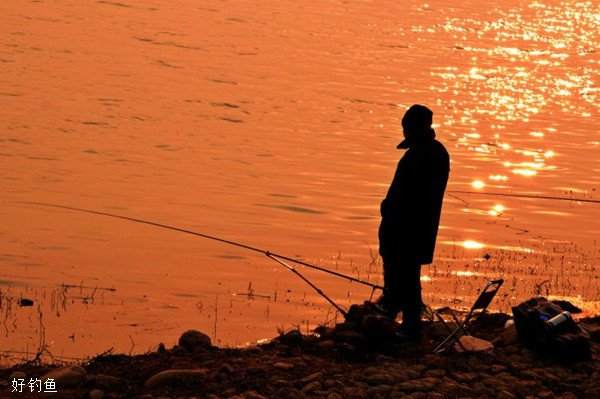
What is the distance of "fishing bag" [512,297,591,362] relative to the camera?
8.07 metres

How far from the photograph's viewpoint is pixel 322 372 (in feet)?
25.1

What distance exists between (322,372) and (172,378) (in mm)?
928

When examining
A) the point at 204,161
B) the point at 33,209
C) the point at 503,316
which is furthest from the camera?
the point at 204,161

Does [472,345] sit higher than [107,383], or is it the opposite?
[472,345]

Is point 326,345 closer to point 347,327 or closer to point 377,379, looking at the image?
point 347,327

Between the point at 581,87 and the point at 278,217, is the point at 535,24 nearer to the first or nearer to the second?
the point at 581,87

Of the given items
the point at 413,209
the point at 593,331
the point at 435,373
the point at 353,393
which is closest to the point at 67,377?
the point at 353,393

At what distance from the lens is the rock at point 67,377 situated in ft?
23.9

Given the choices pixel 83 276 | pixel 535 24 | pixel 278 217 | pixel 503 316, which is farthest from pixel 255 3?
pixel 503 316

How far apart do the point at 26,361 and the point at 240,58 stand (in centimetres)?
1950

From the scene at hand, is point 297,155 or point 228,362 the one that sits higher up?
point 297,155

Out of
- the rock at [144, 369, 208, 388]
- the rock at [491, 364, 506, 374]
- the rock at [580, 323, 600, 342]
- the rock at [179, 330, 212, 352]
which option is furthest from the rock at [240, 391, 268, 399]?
the rock at [580, 323, 600, 342]

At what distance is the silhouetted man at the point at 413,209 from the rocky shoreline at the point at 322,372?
390 mm

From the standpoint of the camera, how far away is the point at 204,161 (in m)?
17.6
